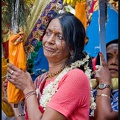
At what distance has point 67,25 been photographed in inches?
56.7

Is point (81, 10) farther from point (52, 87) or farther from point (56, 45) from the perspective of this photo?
point (52, 87)

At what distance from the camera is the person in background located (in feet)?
5.04

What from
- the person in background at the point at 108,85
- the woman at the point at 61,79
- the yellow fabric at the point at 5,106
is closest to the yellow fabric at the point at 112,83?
the person in background at the point at 108,85

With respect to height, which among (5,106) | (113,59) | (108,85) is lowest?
(5,106)

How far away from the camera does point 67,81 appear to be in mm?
1332

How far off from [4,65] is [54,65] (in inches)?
14.8

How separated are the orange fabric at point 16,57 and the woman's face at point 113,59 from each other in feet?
1.50

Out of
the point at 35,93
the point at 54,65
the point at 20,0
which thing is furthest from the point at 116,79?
the point at 20,0

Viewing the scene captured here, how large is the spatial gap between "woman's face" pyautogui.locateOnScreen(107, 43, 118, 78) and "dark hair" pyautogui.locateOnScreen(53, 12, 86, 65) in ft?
0.69

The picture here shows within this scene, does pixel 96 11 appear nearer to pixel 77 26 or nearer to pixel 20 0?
pixel 77 26

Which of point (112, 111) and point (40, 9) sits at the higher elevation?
point (40, 9)

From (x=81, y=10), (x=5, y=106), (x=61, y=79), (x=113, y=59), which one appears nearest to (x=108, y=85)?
(x=113, y=59)

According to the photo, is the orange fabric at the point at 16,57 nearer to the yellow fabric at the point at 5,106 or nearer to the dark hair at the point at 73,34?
the yellow fabric at the point at 5,106

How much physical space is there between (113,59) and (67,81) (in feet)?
1.29
